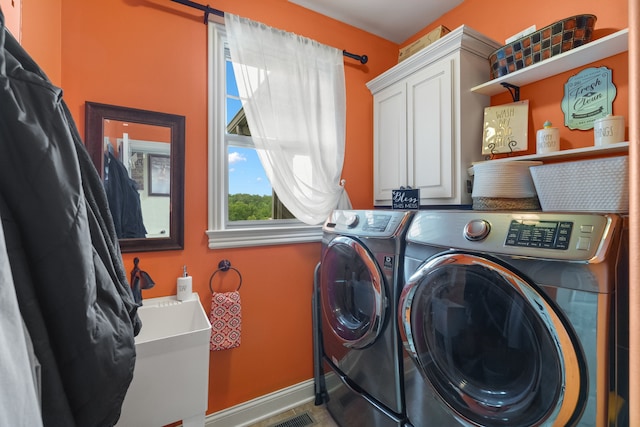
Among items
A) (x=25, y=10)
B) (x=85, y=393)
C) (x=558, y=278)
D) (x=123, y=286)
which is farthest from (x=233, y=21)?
(x=558, y=278)

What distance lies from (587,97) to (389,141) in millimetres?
1029

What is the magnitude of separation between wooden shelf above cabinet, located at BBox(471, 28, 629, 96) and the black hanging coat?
5.82ft

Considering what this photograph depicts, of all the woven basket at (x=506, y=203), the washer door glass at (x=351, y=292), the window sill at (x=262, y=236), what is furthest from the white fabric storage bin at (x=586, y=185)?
the window sill at (x=262, y=236)

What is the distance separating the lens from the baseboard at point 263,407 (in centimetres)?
161

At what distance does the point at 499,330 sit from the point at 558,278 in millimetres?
269

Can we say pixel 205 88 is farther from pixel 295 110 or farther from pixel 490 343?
pixel 490 343

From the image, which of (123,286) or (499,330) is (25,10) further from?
(499,330)

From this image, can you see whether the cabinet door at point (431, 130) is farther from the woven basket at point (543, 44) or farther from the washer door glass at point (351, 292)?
the washer door glass at point (351, 292)

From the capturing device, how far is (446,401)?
0.98m

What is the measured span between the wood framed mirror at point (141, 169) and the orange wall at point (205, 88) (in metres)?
0.05

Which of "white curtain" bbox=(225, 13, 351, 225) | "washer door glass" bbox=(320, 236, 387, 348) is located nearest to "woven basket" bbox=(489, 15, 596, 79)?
"white curtain" bbox=(225, 13, 351, 225)

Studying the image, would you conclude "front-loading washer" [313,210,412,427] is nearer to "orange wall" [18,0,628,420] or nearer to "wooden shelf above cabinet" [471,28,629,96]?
"orange wall" [18,0,628,420]

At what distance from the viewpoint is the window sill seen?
159cm

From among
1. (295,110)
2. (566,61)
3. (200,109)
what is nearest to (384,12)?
(295,110)
